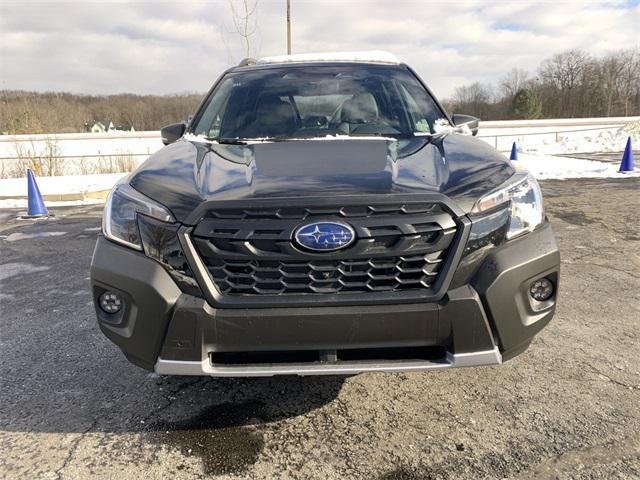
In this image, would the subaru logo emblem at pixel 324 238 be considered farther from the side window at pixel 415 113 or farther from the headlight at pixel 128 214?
the side window at pixel 415 113

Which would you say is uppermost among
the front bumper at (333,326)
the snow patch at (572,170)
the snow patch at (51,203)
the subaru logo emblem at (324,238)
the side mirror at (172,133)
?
the side mirror at (172,133)

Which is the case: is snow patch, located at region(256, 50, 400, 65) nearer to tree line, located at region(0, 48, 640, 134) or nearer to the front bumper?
the front bumper

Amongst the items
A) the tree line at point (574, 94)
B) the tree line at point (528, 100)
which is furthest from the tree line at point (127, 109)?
the tree line at point (574, 94)

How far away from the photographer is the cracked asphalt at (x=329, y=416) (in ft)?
6.64

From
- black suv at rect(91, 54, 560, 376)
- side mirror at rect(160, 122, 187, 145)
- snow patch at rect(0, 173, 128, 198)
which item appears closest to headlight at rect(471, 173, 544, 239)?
black suv at rect(91, 54, 560, 376)

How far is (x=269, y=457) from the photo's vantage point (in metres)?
2.09

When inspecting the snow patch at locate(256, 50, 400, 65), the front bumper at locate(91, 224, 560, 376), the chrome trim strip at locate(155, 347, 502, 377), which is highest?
the snow patch at locate(256, 50, 400, 65)

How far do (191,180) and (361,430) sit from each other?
1417 millimetres

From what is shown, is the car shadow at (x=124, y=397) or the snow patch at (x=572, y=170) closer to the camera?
the car shadow at (x=124, y=397)

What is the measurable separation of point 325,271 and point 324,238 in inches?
5.4

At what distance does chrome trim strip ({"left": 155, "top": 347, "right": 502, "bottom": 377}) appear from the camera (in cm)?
194

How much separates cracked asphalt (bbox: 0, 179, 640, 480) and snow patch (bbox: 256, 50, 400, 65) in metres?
2.42

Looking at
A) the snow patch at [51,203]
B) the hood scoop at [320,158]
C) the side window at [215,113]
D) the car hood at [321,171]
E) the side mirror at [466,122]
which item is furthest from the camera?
the snow patch at [51,203]

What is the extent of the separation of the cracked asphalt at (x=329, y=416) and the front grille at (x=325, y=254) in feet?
2.54
